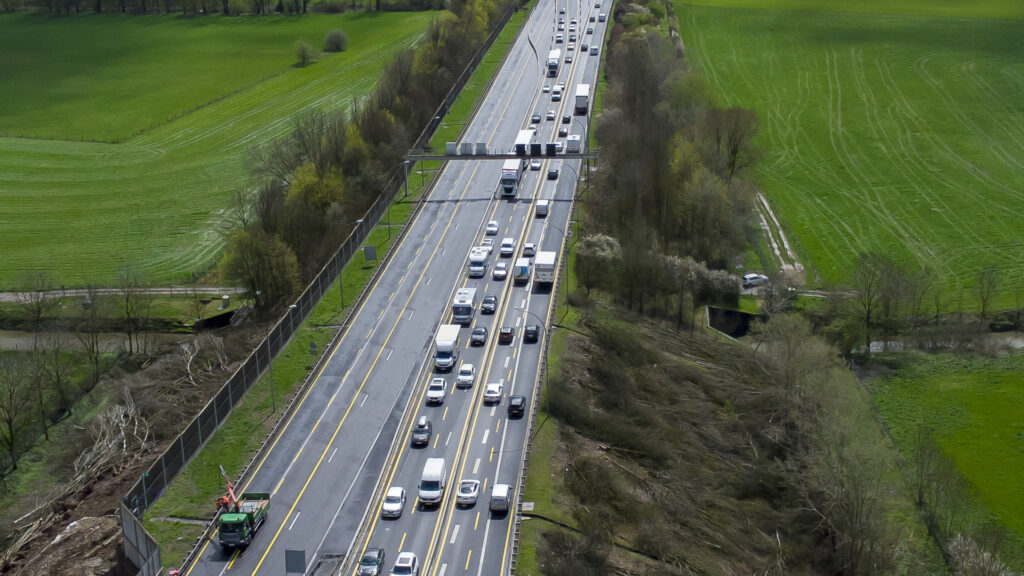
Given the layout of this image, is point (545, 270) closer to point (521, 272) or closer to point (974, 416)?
point (521, 272)

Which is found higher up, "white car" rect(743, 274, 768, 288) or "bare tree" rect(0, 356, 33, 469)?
"white car" rect(743, 274, 768, 288)

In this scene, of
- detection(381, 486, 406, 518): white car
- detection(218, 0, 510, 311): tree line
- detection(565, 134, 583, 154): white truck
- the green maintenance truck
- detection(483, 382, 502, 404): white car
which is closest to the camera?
the green maintenance truck

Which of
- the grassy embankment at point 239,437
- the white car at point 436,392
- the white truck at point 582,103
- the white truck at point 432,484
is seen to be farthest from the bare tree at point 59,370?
the white truck at point 582,103

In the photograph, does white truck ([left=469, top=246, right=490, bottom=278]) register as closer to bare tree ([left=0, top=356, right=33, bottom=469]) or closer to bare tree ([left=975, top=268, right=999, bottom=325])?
bare tree ([left=0, top=356, right=33, bottom=469])

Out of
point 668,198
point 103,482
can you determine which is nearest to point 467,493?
point 103,482

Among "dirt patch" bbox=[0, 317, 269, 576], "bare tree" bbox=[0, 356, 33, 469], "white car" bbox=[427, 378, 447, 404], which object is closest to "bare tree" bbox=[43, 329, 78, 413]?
"dirt patch" bbox=[0, 317, 269, 576]

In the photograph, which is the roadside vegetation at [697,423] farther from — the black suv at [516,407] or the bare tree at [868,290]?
the black suv at [516,407]
